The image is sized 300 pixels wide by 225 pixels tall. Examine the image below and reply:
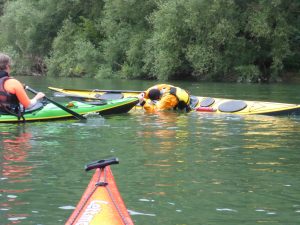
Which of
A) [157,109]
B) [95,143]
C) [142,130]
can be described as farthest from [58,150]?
[157,109]

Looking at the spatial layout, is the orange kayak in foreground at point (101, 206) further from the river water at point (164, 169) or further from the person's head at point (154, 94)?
the person's head at point (154, 94)

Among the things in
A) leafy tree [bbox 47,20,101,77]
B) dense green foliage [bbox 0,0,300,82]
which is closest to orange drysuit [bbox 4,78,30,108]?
dense green foliage [bbox 0,0,300,82]

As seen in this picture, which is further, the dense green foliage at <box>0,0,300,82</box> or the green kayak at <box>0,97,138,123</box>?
the dense green foliage at <box>0,0,300,82</box>

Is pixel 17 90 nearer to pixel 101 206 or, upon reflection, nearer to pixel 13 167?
pixel 13 167

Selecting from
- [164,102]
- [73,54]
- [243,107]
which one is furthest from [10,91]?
[73,54]

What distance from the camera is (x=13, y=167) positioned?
7332mm

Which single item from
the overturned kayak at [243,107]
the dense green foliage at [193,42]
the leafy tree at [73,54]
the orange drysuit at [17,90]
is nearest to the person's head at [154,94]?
the overturned kayak at [243,107]

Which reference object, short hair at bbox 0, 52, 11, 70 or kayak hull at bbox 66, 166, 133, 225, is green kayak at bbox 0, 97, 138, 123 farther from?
kayak hull at bbox 66, 166, 133, 225

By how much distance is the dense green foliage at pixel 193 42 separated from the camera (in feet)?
96.6

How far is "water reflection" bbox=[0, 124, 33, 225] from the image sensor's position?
564cm

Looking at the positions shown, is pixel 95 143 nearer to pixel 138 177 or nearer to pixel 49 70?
pixel 138 177

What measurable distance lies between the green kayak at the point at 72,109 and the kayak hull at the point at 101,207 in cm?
734

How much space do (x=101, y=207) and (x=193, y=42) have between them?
Answer: 27.4m

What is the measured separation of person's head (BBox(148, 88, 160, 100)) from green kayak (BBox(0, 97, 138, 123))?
58 centimetres
